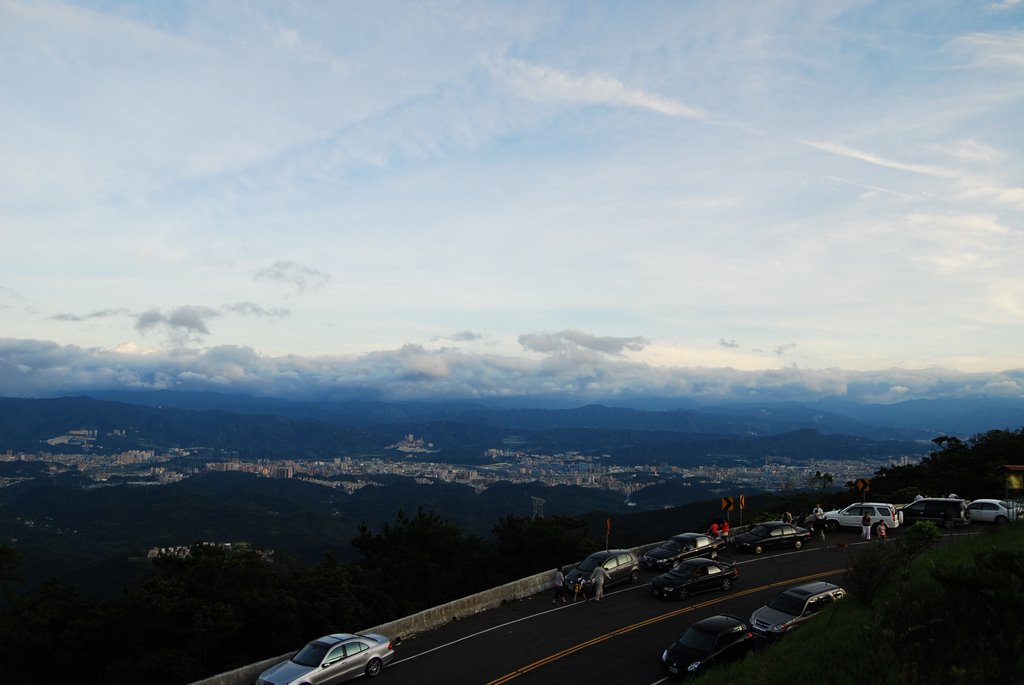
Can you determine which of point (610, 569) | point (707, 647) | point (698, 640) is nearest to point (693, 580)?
point (610, 569)

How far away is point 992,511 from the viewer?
3322 cm

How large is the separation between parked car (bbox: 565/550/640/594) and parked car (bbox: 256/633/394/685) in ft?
31.9

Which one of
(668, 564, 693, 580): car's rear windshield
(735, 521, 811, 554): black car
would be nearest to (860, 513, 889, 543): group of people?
(735, 521, 811, 554): black car

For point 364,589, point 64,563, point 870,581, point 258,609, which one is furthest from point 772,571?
point 64,563

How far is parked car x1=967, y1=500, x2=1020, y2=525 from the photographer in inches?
1259

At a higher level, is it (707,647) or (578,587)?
(707,647)

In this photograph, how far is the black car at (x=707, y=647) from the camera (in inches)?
687

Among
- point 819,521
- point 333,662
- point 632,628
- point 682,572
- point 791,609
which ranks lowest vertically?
point 632,628

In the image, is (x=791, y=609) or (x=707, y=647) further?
(x=791, y=609)

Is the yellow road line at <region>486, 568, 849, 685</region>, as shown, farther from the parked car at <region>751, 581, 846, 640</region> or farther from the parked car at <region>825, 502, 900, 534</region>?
the parked car at <region>825, 502, 900, 534</region>

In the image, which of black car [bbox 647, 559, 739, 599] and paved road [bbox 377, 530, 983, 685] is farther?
black car [bbox 647, 559, 739, 599]

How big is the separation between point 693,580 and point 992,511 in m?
19.4

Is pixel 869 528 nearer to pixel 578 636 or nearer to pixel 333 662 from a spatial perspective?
pixel 578 636

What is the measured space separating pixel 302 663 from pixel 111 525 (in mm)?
177310
